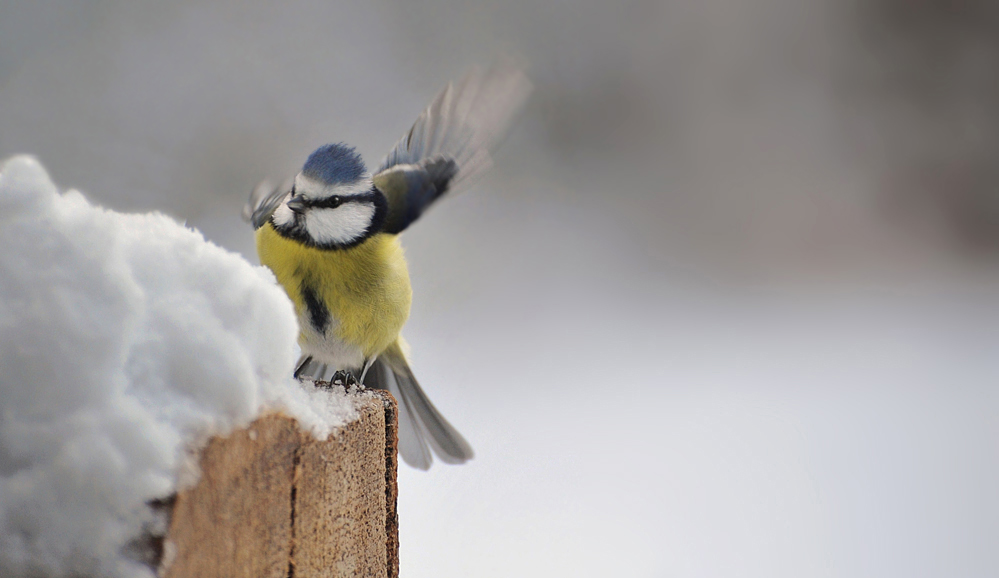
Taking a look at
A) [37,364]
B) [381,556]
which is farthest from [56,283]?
[381,556]

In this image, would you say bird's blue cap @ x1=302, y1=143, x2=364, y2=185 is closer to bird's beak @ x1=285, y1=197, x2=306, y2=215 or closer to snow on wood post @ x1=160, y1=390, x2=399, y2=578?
bird's beak @ x1=285, y1=197, x2=306, y2=215

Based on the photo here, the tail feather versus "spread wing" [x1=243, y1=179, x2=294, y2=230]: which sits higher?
"spread wing" [x1=243, y1=179, x2=294, y2=230]

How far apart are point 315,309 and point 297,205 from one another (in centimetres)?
8

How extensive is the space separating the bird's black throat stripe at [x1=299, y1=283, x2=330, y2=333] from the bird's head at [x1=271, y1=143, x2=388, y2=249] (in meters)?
0.03

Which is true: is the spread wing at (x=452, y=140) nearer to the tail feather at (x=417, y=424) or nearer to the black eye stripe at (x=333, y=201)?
the black eye stripe at (x=333, y=201)

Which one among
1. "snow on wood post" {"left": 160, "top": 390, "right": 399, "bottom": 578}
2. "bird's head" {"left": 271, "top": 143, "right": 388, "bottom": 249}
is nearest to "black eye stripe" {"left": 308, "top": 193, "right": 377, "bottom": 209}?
"bird's head" {"left": 271, "top": 143, "right": 388, "bottom": 249}

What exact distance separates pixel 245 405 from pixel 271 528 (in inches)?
2.2

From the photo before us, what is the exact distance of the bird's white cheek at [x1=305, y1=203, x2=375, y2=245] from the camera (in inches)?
21.1

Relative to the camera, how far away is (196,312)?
9.3 inches

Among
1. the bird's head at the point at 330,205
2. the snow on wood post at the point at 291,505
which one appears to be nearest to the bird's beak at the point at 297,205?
the bird's head at the point at 330,205

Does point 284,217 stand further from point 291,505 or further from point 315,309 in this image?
point 291,505

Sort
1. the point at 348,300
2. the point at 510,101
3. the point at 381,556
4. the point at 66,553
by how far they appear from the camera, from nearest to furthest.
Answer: the point at 66,553 → the point at 381,556 → the point at 348,300 → the point at 510,101

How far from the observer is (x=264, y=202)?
2.19 feet

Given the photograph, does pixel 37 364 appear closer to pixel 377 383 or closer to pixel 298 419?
pixel 298 419
